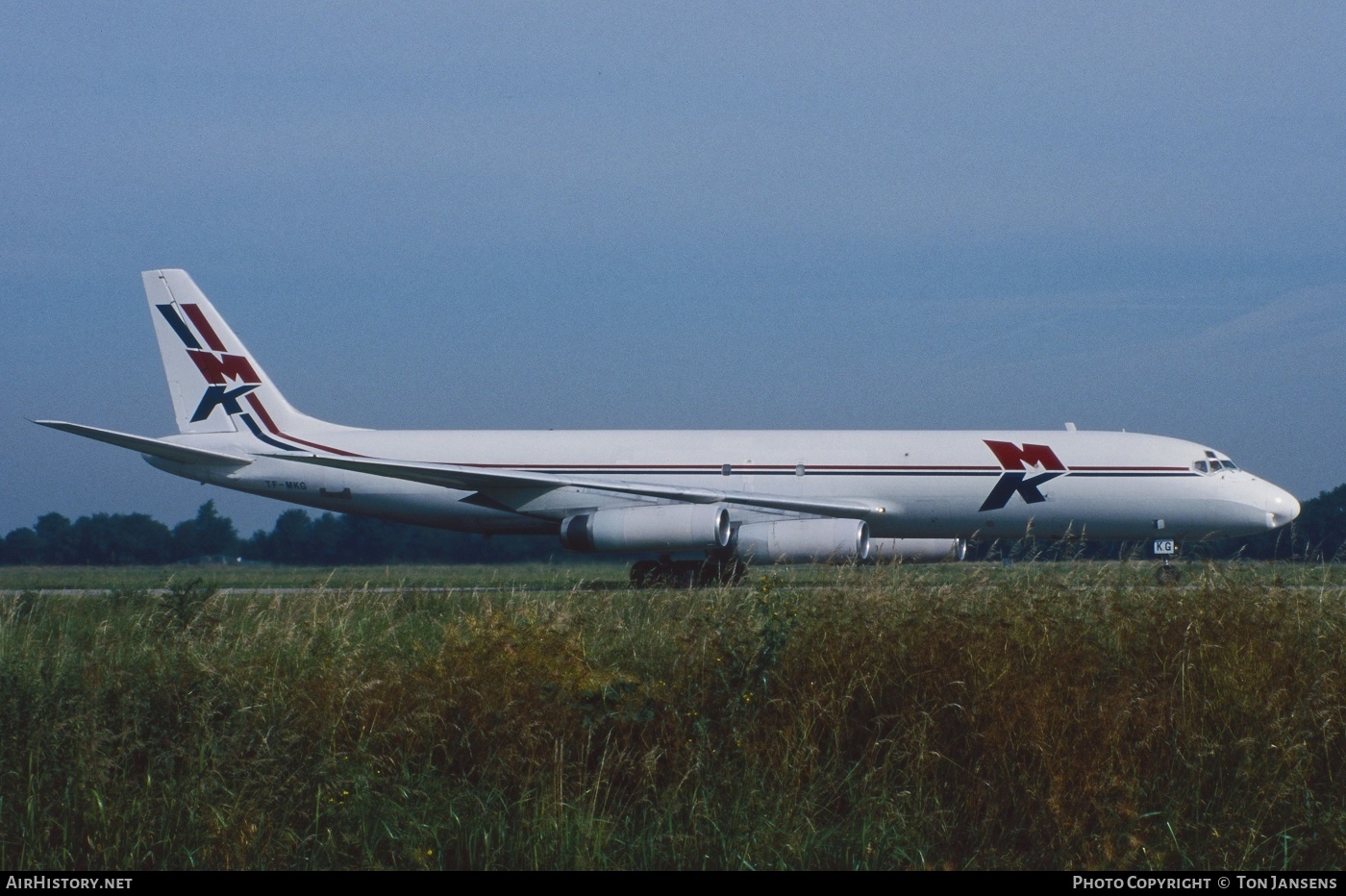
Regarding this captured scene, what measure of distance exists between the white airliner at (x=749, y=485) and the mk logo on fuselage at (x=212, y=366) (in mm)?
954

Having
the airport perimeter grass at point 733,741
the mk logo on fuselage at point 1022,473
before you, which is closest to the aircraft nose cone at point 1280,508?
the mk logo on fuselage at point 1022,473

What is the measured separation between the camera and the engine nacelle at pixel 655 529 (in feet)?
65.3

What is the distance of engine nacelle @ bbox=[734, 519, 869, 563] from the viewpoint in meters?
19.6

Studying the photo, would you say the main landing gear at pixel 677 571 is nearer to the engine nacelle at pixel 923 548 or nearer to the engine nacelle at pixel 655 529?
the engine nacelle at pixel 655 529

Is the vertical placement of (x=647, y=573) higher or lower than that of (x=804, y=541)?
lower

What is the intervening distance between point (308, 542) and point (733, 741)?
2542cm

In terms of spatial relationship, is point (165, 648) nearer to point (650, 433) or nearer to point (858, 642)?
point (858, 642)

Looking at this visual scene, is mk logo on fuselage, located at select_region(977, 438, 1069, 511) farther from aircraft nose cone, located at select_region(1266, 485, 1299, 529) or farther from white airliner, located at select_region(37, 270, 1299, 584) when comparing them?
aircraft nose cone, located at select_region(1266, 485, 1299, 529)

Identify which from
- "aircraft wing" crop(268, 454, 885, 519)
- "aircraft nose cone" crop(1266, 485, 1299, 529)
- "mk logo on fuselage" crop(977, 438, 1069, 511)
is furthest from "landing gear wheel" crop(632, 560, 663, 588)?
"aircraft nose cone" crop(1266, 485, 1299, 529)

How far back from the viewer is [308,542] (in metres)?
29.7

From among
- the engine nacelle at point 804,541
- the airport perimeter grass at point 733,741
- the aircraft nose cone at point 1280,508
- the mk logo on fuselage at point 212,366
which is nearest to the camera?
the airport perimeter grass at point 733,741

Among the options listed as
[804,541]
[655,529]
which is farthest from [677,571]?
[804,541]

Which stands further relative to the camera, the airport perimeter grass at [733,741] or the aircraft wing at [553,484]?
the aircraft wing at [553,484]

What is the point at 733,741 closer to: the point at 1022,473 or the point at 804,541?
the point at 804,541
